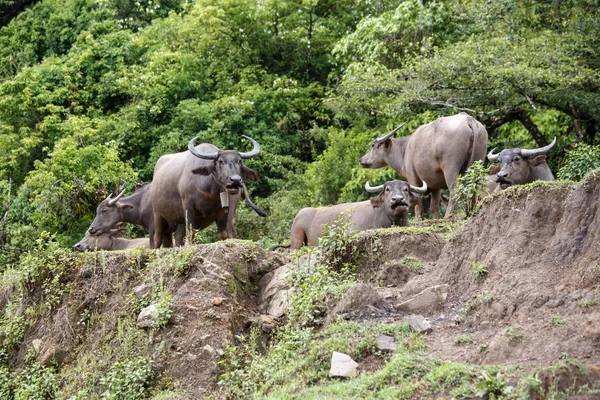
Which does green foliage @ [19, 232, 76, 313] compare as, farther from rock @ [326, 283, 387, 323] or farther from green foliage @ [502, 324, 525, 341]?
green foliage @ [502, 324, 525, 341]

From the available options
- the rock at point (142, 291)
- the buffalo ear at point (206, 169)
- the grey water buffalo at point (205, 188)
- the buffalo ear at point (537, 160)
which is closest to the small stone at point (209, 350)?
the rock at point (142, 291)

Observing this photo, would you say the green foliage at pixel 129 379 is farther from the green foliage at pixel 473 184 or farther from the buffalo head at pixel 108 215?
the buffalo head at pixel 108 215

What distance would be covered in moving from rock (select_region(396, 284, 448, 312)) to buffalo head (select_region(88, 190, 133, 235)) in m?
8.33

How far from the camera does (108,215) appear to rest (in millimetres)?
16328

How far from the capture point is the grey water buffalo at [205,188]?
1341cm

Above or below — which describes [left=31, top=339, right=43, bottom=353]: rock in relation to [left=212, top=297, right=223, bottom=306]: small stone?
below

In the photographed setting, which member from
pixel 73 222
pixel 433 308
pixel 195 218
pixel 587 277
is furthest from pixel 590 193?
pixel 73 222

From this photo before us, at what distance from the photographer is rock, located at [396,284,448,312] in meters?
9.16

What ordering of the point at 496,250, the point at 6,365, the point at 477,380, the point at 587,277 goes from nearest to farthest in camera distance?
the point at 477,380, the point at 587,277, the point at 496,250, the point at 6,365

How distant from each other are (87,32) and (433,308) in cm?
2175

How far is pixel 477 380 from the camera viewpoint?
7027 mm

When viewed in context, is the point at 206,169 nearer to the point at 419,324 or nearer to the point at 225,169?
the point at 225,169

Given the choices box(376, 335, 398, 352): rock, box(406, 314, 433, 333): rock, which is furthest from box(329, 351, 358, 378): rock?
box(406, 314, 433, 333): rock

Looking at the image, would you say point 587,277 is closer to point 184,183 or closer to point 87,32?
point 184,183
